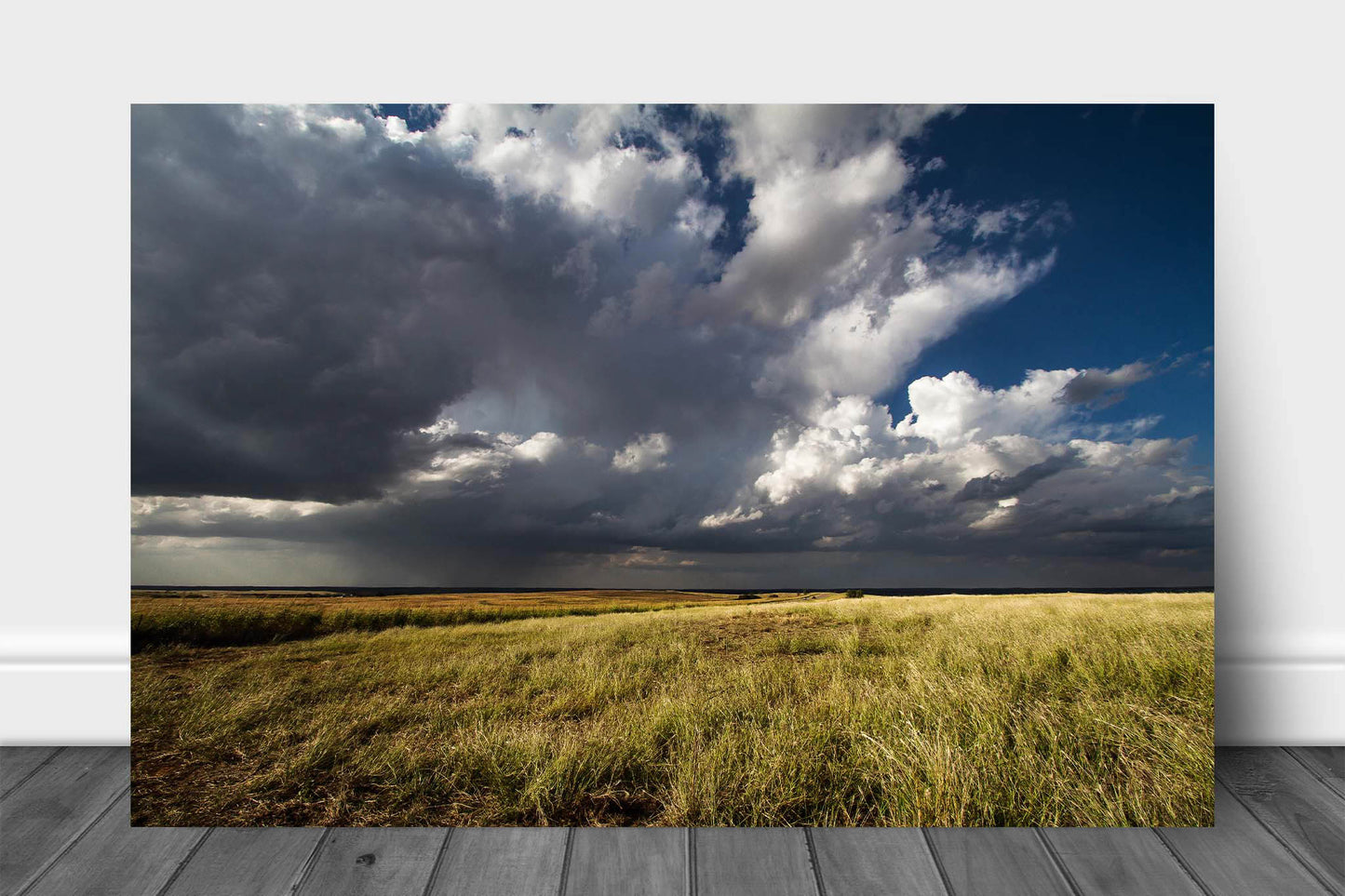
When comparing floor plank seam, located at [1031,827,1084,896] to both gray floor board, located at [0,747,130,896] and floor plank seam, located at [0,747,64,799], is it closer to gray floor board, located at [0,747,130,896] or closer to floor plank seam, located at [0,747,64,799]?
gray floor board, located at [0,747,130,896]

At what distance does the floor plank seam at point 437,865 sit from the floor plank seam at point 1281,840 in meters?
2.97

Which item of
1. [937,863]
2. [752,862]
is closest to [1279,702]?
[937,863]

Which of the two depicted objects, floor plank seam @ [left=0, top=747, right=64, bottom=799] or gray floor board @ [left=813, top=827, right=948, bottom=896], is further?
floor plank seam @ [left=0, top=747, right=64, bottom=799]

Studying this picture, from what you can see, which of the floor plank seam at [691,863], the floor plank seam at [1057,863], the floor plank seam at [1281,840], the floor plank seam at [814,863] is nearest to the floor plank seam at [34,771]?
the floor plank seam at [691,863]

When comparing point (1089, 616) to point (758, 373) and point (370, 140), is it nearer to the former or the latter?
point (758, 373)

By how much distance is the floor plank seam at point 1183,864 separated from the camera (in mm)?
2582

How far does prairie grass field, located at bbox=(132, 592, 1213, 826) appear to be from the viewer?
2.89 meters

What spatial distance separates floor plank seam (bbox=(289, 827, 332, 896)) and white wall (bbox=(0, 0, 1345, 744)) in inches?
58.8

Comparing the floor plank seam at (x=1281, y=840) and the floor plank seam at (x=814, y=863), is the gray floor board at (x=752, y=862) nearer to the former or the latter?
the floor plank seam at (x=814, y=863)

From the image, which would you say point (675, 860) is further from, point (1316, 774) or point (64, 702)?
point (64, 702)

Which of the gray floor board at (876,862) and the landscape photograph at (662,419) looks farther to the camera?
the landscape photograph at (662,419)

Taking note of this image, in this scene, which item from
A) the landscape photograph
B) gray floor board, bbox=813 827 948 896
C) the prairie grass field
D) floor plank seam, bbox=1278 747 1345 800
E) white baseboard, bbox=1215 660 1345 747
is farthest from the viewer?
white baseboard, bbox=1215 660 1345 747

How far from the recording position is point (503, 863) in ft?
8.80

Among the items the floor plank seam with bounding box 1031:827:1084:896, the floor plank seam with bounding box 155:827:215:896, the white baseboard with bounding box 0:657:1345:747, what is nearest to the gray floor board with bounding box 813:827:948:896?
the floor plank seam with bounding box 1031:827:1084:896
